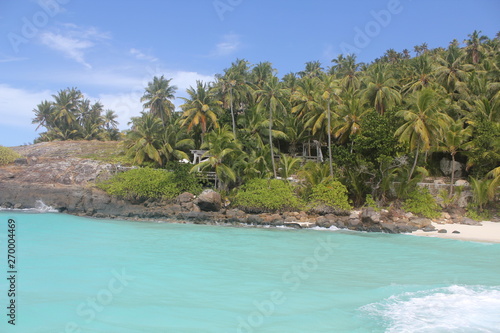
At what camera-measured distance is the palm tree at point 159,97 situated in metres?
40.5

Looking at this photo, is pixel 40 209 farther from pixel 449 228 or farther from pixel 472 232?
pixel 472 232

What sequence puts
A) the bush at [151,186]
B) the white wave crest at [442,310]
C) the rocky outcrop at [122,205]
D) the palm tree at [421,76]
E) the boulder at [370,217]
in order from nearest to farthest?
the white wave crest at [442,310] → the boulder at [370,217] → the rocky outcrop at [122,205] → the bush at [151,186] → the palm tree at [421,76]

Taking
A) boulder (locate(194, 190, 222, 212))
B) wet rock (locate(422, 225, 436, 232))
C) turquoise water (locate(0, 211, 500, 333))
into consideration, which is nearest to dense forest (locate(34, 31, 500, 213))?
boulder (locate(194, 190, 222, 212))

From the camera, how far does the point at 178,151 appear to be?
35.4 m

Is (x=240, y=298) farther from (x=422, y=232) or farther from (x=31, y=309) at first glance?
(x=422, y=232)

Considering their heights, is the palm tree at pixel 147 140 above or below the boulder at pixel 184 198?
above

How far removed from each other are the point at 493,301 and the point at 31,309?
1173 cm

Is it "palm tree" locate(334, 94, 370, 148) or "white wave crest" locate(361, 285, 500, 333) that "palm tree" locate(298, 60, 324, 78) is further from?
"white wave crest" locate(361, 285, 500, 333)

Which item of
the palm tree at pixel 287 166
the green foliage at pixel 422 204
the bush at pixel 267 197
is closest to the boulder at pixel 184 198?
the bush at pixel 267 197

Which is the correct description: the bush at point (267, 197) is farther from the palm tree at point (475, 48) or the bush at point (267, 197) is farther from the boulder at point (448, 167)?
the palm tree at point (475, 48)

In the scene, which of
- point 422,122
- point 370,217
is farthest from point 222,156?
point 422,122

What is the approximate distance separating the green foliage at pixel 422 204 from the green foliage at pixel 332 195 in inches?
164

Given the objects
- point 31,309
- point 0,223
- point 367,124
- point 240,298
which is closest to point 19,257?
point 31,309

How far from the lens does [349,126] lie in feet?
101
